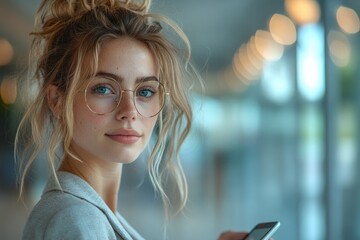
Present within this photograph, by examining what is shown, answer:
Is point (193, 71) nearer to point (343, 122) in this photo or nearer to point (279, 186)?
point (343, 122)

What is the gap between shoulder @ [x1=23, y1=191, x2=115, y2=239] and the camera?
1.28m

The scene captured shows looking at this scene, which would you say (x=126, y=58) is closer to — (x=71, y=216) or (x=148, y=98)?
(x=148, y=98)

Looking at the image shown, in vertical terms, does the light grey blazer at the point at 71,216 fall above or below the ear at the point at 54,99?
below

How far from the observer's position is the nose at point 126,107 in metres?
1.50

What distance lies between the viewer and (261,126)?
26.2 ft

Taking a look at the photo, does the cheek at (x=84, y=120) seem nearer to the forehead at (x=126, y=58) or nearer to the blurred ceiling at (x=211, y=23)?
the forehead at (x=126, y=58)

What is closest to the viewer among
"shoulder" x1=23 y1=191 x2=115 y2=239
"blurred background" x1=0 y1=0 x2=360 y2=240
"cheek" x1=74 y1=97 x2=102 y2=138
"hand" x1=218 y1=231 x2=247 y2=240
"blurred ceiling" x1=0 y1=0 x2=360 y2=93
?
"shoulder" x1=23 y1=191 x2=115 y2=239

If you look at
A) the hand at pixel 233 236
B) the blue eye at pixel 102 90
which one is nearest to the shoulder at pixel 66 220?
the blue eye at pixel 102 90

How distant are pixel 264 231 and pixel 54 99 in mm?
554

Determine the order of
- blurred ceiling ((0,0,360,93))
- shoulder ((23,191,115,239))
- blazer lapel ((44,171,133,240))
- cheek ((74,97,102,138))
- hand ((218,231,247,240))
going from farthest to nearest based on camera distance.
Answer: blurred ceiling ((0,0,360,93)), hand ((218,231,247,240)), cheek ((74,97,102,138)), blazer lapel ((44,171,133,240)), shoulder ((23,191,115,239))

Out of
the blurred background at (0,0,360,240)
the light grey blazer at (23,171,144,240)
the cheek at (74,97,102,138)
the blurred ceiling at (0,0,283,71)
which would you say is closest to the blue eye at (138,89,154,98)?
the cheek at (74,97,102,138)

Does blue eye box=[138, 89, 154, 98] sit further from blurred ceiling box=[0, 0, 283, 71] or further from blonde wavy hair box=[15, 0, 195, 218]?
blurred ceiling box=[0, 0, 283, 71]

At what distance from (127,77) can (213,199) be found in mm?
6903

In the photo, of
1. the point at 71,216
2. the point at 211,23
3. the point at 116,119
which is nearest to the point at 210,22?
the point at 211,23
